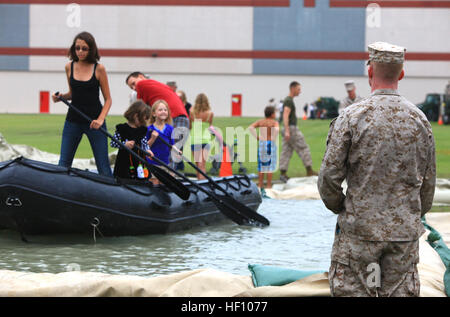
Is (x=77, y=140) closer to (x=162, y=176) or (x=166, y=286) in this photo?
(x=162, y=176)

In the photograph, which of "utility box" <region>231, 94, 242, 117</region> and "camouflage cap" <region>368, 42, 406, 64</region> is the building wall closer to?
"utility box" <region>231, 94, 242, 117</region>

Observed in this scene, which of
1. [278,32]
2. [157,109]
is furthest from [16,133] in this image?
[278,32]

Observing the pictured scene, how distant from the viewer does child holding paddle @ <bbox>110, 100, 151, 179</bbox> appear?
302 inches

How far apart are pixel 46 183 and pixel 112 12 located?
3997cm

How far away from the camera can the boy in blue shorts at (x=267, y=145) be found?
38.9ft

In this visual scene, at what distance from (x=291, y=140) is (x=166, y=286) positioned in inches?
346

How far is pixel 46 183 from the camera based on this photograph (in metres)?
6.86

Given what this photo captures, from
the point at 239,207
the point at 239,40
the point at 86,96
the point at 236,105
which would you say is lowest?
the point at 239,207

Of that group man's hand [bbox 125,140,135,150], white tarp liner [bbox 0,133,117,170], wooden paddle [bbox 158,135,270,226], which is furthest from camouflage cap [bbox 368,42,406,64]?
white tarp liner [bbox 0,133,117,170]

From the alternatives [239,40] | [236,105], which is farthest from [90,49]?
[236,105]

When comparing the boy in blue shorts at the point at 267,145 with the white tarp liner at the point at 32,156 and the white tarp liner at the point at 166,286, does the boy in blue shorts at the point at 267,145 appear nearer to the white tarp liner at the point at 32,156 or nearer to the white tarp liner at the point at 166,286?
the white tarp liner at the point at 32,156

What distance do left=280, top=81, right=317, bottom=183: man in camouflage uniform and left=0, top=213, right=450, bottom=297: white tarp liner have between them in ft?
26.5

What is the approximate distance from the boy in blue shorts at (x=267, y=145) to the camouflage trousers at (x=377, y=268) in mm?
8121

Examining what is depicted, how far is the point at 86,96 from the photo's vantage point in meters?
7.52
